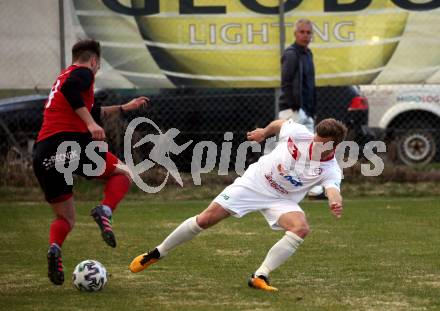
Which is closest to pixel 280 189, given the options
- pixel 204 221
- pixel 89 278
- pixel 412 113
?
pixel 204 221

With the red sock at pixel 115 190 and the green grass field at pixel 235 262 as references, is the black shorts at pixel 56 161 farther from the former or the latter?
the green grass field at pixel 235 262

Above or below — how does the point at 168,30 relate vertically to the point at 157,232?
above

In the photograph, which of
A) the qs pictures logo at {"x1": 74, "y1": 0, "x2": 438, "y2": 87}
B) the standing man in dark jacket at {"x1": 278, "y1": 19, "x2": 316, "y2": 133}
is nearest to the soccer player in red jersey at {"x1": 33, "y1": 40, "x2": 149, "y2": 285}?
the standing man in dark jacket at {"x1": 278, "y1": 19, "x2": 316, "y2": 133}

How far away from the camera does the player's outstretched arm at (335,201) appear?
6.91 meters

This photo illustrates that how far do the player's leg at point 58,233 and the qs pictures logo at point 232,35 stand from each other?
245 inches

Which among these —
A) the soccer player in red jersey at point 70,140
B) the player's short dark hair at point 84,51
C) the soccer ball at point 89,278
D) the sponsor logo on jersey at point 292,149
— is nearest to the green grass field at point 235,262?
the soccer ball at point 89,278

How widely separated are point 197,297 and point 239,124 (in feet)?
25.8

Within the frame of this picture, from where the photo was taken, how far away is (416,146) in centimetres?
1545

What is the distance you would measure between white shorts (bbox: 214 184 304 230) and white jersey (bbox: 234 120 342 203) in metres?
0.04

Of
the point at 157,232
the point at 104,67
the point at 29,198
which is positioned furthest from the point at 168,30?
the point at 157,232

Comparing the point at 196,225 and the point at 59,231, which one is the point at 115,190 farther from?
the point at 196,225

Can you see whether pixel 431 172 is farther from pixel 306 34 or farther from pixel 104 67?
pixel 104 67

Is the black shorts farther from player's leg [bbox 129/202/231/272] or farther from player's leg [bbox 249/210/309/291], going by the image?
player's leg [bbox 249/210/309/291]

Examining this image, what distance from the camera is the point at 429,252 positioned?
9.04 metres
